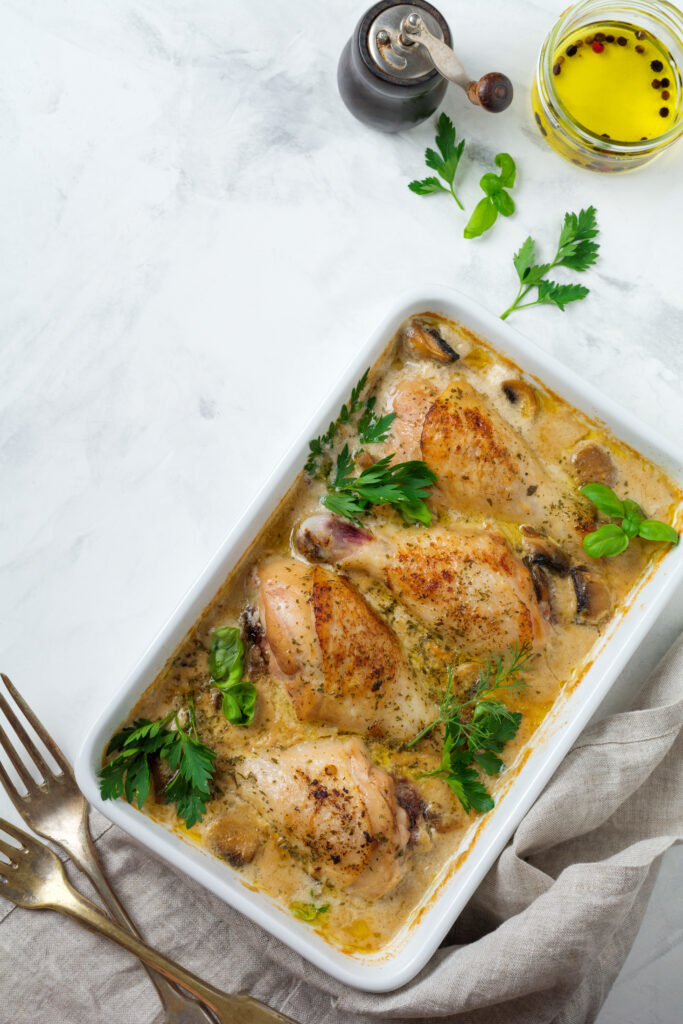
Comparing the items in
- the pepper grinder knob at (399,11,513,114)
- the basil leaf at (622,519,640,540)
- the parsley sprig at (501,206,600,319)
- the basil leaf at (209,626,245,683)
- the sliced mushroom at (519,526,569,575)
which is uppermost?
the pepper grinder knob at (399,11,513,114)

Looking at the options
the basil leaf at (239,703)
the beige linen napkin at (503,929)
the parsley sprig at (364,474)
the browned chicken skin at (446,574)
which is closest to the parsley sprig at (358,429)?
the parsley sprig at (364,474)

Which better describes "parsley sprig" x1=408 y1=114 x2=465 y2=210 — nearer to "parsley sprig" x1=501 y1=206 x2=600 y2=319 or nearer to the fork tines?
"parsley sprig" x1=501 y1=206 x2=600 y2=319

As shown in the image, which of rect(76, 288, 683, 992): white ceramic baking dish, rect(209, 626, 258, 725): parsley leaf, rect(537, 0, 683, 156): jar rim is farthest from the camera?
rect(537, 0, 683, 156): jar rim

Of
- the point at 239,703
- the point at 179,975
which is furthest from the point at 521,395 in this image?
the point at 179,975

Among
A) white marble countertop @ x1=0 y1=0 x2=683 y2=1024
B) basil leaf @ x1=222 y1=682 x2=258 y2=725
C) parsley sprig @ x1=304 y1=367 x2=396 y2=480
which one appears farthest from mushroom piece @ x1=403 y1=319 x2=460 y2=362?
basil leaf @ x1=222 y1=682 x2=258 y2=725

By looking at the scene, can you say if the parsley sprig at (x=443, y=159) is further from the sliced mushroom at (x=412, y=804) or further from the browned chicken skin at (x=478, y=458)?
the sliced mushroom at (x=412, y=804)

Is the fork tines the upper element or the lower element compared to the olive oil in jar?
lower
